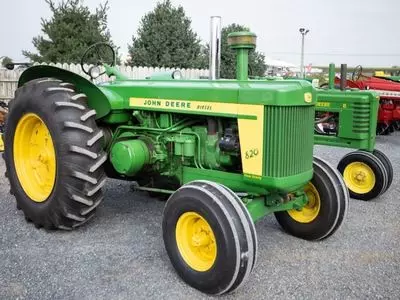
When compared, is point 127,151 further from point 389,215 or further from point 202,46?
point 202,46

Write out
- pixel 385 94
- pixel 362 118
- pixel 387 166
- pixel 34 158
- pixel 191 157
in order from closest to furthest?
pixel 191 157
pixel 34 158
pixel 387 166
pixel 362 118
pixel 385 94

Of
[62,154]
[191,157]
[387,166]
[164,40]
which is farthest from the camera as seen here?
[164,40]

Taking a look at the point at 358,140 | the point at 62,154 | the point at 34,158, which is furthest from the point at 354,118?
the point at 34,158

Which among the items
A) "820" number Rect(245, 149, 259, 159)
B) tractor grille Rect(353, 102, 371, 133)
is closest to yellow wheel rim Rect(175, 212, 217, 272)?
"820" number Rect(245, 149, 259, 159)

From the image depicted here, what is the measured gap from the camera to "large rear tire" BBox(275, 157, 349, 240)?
3719 mm

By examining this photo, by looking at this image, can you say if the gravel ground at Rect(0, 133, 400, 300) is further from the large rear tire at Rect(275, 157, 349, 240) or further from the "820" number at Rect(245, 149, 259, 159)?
the "820" number at Rect(245, 149, 259, 159)

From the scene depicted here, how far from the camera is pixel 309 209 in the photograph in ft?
12.8

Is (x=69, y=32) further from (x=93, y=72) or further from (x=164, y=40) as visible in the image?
(x=93, y=72)

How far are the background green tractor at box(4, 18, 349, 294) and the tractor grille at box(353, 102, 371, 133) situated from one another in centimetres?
204

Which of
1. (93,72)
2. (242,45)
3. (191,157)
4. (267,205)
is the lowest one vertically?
(267,205)

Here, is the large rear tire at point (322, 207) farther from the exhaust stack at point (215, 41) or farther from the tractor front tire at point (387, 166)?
the tractor front tire at point (387, 166)

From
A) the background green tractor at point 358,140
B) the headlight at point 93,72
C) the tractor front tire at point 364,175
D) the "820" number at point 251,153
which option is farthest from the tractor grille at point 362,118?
the headlight at point 93,72

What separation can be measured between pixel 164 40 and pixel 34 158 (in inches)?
431

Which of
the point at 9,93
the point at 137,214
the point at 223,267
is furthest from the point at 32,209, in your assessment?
the point at 9,93
